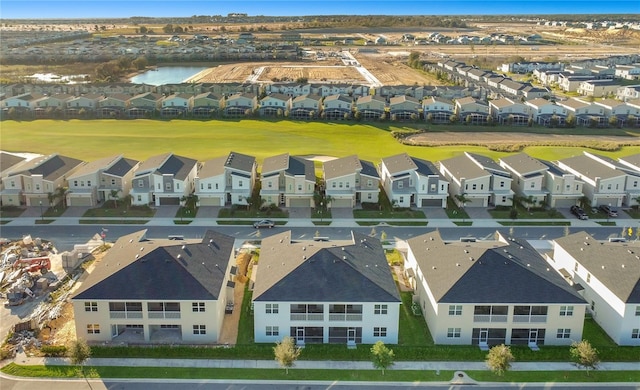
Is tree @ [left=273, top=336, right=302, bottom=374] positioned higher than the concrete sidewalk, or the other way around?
tree @ [left=273, top=336, right=302, bottom=374]

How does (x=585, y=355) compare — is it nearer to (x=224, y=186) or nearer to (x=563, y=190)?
(x=563, y=190)

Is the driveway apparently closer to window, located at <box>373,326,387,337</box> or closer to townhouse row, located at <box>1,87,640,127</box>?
window, located at <box>373,326,387,337</box>

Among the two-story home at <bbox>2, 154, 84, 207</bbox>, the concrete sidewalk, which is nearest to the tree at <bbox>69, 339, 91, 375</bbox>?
the concrete sidewalk

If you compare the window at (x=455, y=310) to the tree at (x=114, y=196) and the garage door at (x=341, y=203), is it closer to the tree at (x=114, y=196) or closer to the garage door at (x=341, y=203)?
the garage door at (x=341, y=203)

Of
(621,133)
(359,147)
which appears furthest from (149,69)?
(621,133)

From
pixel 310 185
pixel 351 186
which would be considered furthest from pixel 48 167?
pixel 351 186

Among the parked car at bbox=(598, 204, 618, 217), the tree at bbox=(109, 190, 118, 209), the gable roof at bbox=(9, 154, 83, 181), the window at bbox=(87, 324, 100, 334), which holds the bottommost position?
the window at bbox=(87, 324, 100, 334)

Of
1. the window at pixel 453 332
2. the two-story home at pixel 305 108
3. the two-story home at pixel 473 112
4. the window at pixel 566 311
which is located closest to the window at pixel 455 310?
the window at pixel 453 332
